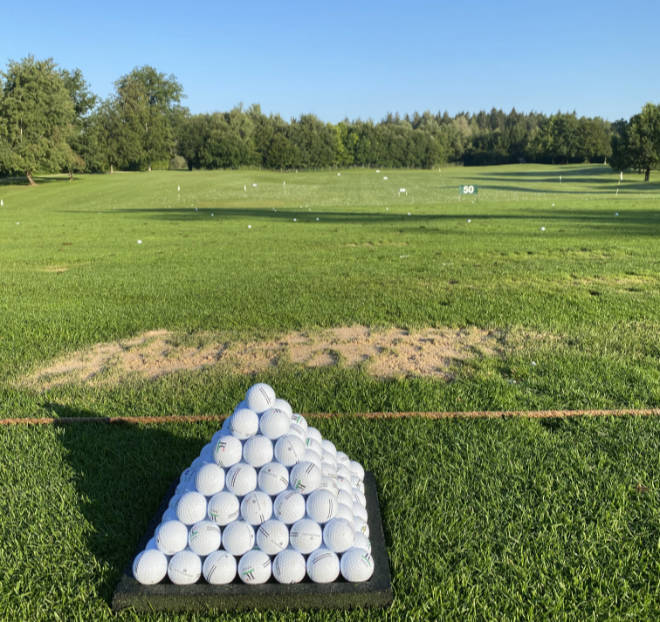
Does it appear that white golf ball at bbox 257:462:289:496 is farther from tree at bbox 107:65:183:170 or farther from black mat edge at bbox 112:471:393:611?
tree at bbox 107:65:183:170

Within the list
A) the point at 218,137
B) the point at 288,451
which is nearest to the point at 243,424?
the point at 288,451

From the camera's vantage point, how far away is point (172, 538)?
2.56 metres

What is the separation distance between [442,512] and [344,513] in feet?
2.60

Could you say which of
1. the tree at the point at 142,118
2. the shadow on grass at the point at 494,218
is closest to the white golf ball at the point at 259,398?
the shadow on grass at the point at 494,218

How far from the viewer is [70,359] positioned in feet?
19.0

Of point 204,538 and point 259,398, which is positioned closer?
point 204,538

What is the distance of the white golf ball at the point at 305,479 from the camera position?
2.65 m

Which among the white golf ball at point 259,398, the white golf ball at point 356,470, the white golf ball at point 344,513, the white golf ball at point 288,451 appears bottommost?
the white golf ball at point 356,470

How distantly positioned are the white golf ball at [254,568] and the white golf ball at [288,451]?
0.45 m

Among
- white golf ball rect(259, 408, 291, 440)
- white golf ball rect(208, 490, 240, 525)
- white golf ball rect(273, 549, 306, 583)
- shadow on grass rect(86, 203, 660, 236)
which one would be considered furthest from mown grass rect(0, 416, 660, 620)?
shadow on grass rect(86, 203, 660, 236)

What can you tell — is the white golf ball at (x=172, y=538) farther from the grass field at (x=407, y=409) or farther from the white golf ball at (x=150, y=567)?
the grass field at (x=407, y=409)

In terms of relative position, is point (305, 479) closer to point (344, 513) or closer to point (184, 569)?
point (344, 513)

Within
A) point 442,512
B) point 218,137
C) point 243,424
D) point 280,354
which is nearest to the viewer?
point 243,424

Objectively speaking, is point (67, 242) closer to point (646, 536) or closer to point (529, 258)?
point (529, 258)
